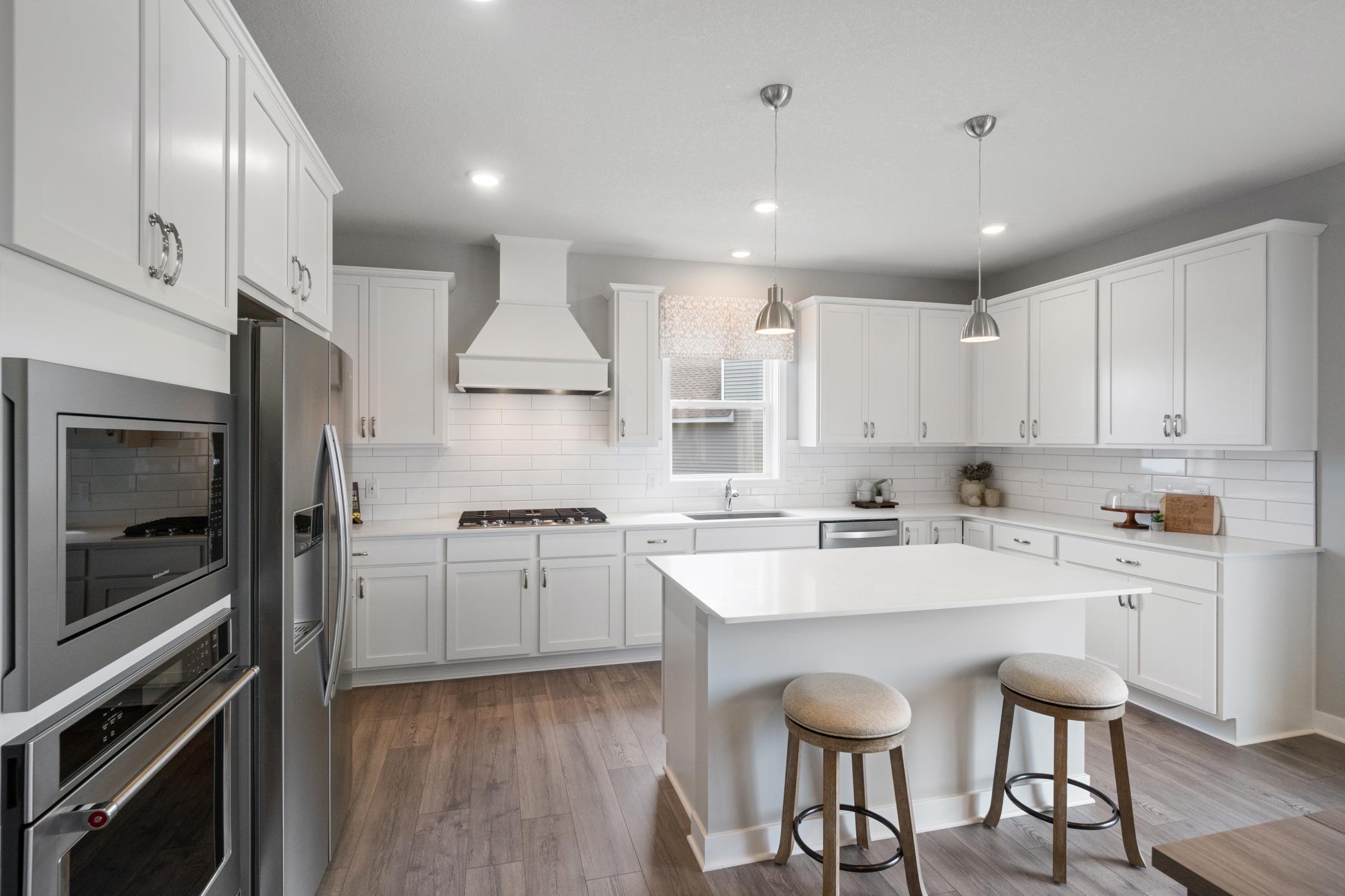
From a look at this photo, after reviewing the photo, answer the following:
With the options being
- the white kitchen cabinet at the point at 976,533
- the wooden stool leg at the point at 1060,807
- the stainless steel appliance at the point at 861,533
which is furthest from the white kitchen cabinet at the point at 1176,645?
the wooden stool leg at the point at 1060,807

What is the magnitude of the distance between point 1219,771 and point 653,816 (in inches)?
94.9

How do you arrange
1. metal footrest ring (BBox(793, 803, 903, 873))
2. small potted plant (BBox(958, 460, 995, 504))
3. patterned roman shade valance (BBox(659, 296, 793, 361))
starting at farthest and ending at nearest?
1. small potted plant (BBox(958, 460, 995, 504))
2. patterned roman shade valance (BBox(659, 296, 793, 361))
3. metal footrest ring (BBox(793, 803, 903, 873))

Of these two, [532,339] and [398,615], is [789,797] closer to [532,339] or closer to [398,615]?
[398,615]

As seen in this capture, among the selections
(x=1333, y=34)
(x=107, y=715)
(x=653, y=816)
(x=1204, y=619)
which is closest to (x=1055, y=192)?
(x=1333, y=34)

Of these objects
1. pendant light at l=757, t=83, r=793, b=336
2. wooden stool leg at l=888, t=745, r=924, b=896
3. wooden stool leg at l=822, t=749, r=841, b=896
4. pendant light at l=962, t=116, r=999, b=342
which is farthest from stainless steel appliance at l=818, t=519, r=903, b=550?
wooden stool leg at l=822, t=749, r=841, b=896

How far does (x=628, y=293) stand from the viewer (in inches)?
175

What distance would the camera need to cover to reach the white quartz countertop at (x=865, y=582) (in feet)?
6.86

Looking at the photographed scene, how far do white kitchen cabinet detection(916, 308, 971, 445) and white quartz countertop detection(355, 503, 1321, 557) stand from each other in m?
0.59

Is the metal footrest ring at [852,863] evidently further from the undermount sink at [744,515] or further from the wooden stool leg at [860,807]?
the undermount sink at [744,515]

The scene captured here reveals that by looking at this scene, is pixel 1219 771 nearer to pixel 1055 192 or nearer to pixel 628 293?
pixel 1055 192

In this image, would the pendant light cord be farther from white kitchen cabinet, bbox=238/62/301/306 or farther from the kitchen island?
white kitchen cabinet, bbox=238/62/301/306

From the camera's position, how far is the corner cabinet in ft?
10.4

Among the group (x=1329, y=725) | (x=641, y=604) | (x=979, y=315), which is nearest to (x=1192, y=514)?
(x=1329, y=725)

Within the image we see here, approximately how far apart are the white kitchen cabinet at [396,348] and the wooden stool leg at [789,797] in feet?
9.38
